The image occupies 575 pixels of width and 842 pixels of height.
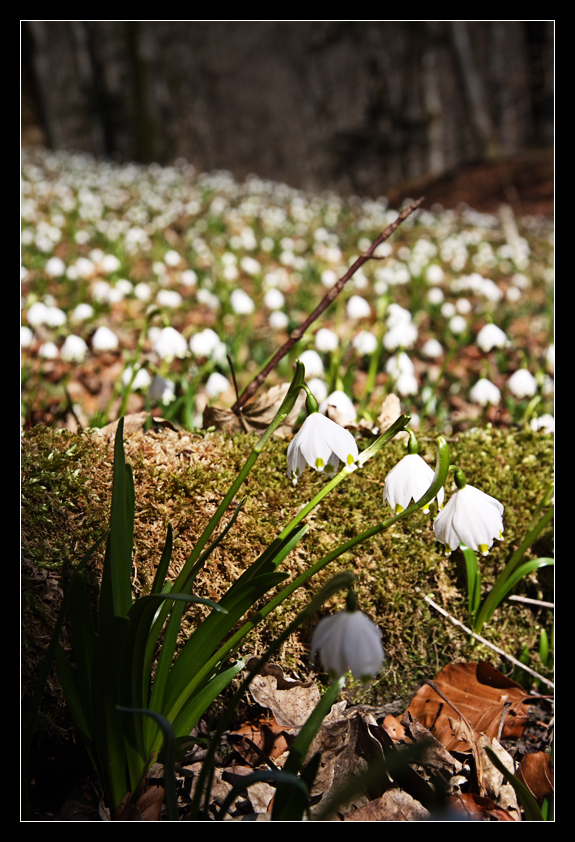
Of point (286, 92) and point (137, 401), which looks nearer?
point (137, 401)

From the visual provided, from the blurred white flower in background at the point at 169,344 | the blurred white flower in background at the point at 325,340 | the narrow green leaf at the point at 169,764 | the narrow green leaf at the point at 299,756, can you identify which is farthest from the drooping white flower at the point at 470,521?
the blurred white flower in background at the point at 325,340

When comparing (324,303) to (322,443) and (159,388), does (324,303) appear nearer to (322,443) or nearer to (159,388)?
(322,443)

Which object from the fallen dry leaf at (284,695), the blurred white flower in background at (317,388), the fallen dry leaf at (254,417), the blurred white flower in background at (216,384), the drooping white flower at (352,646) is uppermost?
the blurred white flower in background at (216,384)

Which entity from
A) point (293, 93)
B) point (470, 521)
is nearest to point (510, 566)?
point (470, 521)

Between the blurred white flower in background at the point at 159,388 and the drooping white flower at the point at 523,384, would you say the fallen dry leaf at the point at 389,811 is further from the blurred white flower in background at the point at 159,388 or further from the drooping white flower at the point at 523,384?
the drooping white flower at the point at 523,384

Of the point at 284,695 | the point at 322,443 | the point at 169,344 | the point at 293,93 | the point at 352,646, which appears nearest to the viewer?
the point at 352,646
